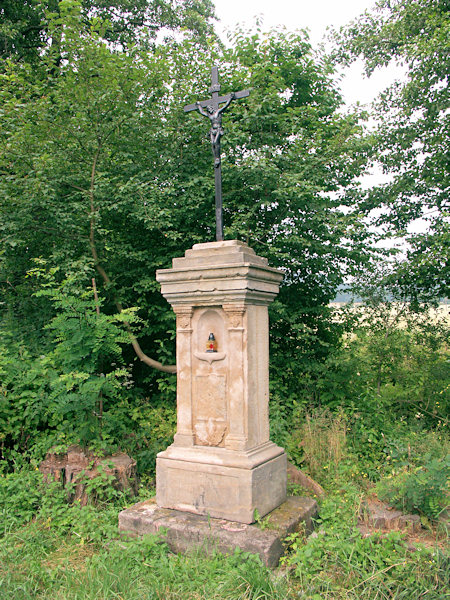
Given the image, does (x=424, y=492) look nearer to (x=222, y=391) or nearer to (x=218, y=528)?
(x=218, y=528)

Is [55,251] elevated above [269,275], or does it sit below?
above

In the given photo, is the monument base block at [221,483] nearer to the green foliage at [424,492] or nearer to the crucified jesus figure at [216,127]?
the green foliage at [424,492]

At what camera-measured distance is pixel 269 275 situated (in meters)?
4.13

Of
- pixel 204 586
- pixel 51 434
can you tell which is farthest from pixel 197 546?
pixel 51 434

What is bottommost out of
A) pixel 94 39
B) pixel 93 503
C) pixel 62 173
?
pixel 93 503

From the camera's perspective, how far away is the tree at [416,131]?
725 centimetres

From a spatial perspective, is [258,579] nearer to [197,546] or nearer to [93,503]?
[197,546]

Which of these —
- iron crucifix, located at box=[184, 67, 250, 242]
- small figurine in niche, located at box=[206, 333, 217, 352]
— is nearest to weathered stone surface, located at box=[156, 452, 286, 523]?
small figurine in niche, located at box=[206, 333, 217, 352]

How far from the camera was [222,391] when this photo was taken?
3975 mm

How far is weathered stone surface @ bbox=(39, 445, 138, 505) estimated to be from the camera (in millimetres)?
4895

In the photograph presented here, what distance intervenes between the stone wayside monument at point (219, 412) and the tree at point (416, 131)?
419cm

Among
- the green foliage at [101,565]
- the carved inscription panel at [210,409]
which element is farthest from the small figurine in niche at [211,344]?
the green foliage at [101,565]

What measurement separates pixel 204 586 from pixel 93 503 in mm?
2200

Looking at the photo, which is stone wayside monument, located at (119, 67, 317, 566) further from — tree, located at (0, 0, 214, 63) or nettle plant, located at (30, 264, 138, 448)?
tree, located at (0, 0, 214, 63)
